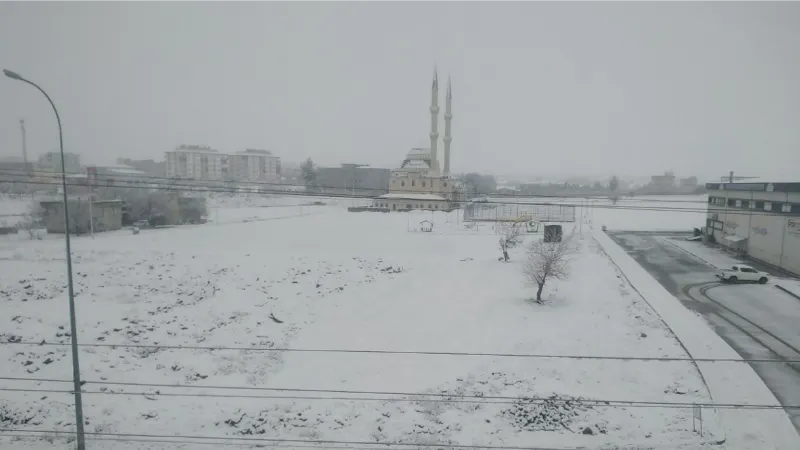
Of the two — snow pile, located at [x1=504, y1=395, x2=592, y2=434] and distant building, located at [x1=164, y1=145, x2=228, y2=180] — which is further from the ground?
distant building, located at [x1=164, y1=145, x2=228, y2=180]

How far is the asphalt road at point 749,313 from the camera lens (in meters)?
9.87

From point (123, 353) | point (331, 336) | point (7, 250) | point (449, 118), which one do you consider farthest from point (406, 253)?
point (449, 118)

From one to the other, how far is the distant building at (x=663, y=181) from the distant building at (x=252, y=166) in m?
76.8

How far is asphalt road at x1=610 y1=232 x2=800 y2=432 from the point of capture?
987 cm

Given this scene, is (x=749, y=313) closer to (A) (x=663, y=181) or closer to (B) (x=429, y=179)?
(B) (x=429, y=179)

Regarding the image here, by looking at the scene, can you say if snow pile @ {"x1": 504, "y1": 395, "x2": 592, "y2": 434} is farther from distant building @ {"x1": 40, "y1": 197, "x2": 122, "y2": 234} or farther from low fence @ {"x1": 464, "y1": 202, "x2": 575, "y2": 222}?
low fence @ {"x1": 464, "y1": 202, "x2": 575, "y2": 222}

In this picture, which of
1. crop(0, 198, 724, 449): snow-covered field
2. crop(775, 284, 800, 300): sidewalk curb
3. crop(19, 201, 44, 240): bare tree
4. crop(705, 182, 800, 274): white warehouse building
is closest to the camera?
crop(0, 198, 724, 449): snow-covered field

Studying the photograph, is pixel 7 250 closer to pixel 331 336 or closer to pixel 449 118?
pixel 331 336

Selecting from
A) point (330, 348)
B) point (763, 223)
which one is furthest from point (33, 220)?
point (763, 223)

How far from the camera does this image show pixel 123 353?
11.9m

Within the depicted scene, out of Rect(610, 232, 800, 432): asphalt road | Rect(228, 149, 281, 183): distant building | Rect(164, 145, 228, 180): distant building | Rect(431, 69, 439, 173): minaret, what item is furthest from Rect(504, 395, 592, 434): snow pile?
Rect(228, 149, 281, 183): distant building

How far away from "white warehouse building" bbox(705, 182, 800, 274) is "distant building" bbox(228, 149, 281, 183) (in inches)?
2991

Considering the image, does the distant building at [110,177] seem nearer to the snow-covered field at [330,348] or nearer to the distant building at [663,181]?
the snow-covered field at [330,348]

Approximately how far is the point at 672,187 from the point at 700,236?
203 ft
